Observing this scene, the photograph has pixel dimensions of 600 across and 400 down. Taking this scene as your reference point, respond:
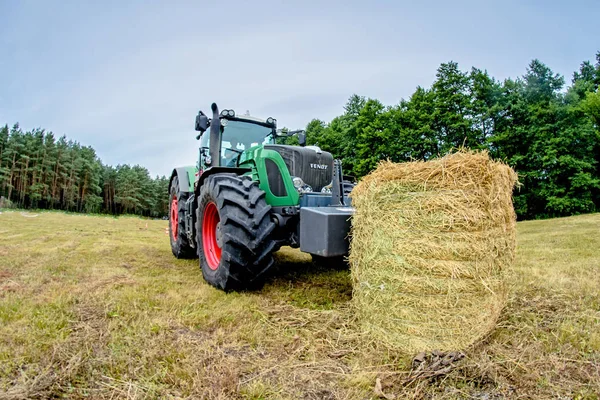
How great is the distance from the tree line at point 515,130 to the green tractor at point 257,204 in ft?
69.0

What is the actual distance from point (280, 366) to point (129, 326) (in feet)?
4.74

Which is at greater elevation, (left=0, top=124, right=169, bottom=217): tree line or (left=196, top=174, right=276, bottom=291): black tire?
(left=0, top=124, right=169, bottom=217): tree line

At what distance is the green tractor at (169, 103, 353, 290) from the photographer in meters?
3.73

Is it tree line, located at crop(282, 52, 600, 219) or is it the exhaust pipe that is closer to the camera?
the exhaust pipe

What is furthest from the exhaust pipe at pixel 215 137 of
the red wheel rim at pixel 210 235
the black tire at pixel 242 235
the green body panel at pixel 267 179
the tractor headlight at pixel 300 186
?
the tractor headlight at pixel 300 186

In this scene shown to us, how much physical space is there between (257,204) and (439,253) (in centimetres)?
200

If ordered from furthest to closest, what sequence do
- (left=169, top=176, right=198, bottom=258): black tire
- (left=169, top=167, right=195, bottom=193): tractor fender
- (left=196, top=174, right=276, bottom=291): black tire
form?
(left=169, top=167, right=195, bottom=193): tractor fender
(left=169, top=176, right=198, bottom=258): black tire
(left=196, top=174, right=276, bottom=291): black tire

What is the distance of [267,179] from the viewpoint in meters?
4.66

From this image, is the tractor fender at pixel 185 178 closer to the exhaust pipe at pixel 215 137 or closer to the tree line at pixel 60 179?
the exhaust pipe at pixel 215 137

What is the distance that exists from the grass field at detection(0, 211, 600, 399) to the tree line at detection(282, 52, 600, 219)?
75.0ft

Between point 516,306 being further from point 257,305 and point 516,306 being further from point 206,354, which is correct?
point 206,354

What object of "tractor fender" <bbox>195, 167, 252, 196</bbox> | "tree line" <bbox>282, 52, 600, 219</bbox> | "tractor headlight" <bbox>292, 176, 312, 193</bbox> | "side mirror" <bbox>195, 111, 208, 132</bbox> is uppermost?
"tree line" <bbox>282, 52, 600, 219</bbox>

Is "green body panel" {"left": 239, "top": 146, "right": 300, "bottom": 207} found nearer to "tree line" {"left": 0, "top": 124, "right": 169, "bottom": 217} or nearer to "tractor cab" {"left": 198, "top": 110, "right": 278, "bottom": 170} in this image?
"tractor cab" {"left": 198, "top": 110, "right": 278, "bottom": 170}

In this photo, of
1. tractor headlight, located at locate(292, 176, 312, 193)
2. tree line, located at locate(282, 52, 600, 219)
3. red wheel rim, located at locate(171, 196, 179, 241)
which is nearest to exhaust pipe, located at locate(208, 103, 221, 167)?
tractor headlight, located at locate(292, 176, 312, 193)
